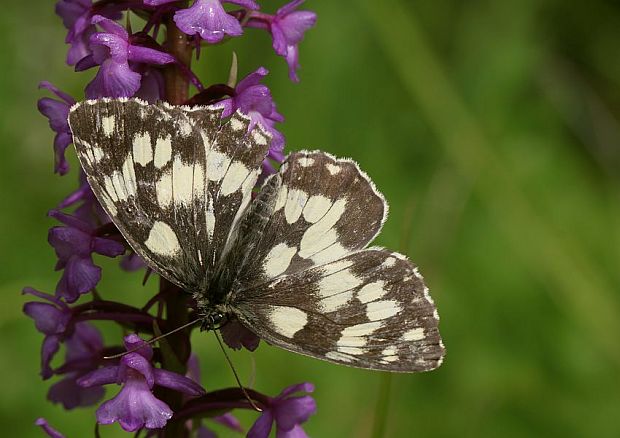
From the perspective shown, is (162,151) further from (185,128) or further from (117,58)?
(117,58)

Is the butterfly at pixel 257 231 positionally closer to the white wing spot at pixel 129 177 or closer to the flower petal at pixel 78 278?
the white wing spot at pixel 129 177

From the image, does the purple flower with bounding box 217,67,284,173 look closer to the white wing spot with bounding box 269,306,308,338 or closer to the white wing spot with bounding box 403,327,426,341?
the white wing spot with bounding box 269,306,308,338

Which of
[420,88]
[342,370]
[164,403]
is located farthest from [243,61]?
[164,403]

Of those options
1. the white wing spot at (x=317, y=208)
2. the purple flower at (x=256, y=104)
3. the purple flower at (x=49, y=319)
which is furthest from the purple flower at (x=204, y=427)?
the purple flower at (x=256, y=104)

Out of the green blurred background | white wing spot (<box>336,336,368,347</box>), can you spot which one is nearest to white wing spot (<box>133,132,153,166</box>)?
white wing spot (<box>336,336,368,347</box>)

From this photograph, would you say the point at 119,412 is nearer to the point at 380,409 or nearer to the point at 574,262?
the point at 380,409

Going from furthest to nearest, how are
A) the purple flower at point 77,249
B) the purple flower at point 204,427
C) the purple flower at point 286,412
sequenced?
1. the purple flower at point 204,427
2. the purple flower at point 286,412
3. the purple flower at point 77,249
